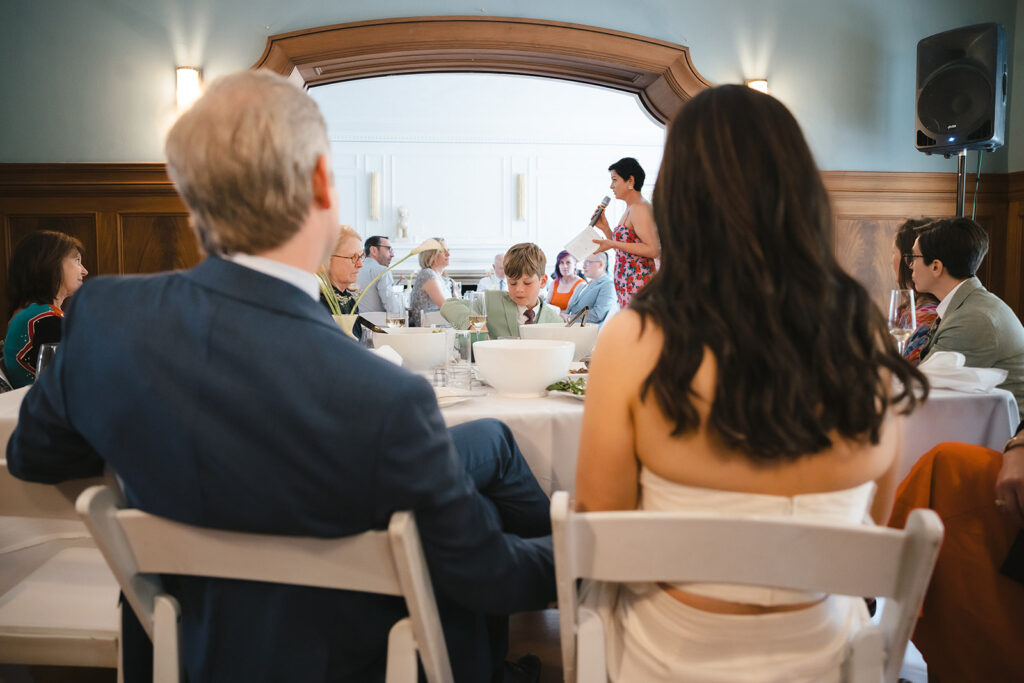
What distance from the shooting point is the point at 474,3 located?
456 centimetres

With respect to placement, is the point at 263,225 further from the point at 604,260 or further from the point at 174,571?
the point at 604,260

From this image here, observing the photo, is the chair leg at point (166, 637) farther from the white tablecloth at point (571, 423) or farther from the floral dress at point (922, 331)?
the floral dress at point (922, 331)

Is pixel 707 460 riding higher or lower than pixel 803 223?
lower

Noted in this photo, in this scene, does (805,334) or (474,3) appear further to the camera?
(474,3)

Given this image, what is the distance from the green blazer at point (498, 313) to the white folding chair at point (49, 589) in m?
1.82

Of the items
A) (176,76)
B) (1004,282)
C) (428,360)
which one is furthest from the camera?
(1004,282)

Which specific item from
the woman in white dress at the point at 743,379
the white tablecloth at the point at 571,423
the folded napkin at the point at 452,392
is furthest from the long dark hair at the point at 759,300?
the folded napkin at the point at 452,392

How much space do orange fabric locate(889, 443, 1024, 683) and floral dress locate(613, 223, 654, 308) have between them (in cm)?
301

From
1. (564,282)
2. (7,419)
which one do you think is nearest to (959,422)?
(7,419)

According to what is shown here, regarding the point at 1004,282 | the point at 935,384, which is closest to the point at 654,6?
the point at 1004,282

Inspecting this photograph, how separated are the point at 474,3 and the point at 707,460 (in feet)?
14.1

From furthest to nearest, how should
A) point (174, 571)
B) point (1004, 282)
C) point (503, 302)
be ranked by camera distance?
1. point (1004, 282)
2. point (503, 302)
3. point (174, 571)

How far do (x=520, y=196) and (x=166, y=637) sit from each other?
9.48 meters

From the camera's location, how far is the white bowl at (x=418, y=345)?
1.85 m
